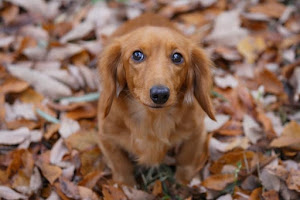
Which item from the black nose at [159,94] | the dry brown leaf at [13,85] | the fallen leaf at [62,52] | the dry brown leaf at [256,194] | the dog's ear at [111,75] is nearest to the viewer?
the black nose at [159,94]

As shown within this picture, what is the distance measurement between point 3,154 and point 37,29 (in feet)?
5.47

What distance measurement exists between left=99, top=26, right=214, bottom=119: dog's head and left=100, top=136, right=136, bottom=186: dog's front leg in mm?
412

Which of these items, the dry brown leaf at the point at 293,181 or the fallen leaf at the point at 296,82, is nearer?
the dry brown leaf at the point at 293,181

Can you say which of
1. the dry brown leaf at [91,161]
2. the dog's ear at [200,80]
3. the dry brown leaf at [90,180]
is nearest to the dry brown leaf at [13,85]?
the dry brown leaf at [91,161]

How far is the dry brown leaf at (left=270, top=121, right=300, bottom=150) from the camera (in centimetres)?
325

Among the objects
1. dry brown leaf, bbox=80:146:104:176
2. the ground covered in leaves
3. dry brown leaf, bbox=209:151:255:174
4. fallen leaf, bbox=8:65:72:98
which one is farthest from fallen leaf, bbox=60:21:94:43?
dry brown leaf, bbox=209:151:255:174

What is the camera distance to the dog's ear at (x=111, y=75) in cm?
284

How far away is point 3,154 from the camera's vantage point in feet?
11.0

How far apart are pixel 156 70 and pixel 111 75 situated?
0.46 meters

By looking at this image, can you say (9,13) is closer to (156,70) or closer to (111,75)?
(111,75)

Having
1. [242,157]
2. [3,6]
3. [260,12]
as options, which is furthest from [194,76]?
[3,6]

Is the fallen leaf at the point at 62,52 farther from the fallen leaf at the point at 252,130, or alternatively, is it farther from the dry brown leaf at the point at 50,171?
the fallen leaf at the point at 252,130

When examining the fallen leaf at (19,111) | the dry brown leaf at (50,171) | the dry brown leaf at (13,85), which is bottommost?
the dry brown leaf at (50,171)

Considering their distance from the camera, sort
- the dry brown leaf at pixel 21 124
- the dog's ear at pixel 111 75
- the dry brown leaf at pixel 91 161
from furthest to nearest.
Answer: the dry brown leaf at pixel 21 124 < the dry brown leaf at pixel 91 161 < the dog's ear at pixel 111 75
